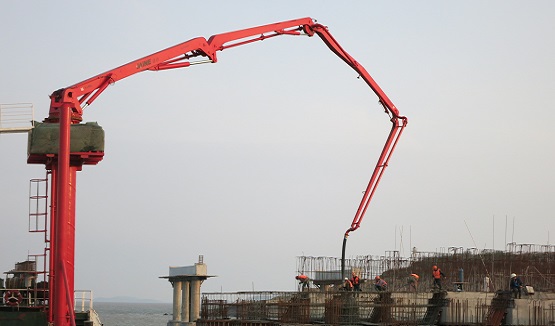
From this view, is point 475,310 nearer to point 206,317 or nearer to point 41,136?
point 206,317

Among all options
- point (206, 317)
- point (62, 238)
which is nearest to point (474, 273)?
point (206, 317)

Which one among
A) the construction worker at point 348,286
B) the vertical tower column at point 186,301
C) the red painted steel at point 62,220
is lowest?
the vertical tower column at point 186,301

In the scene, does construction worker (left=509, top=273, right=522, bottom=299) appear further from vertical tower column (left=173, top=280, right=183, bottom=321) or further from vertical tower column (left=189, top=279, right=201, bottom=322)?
vertical tower column (left=173, top=280, right=183, bottom=321)


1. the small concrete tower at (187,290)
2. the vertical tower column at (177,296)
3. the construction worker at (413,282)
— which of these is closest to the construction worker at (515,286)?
the construction worker at (413,282)

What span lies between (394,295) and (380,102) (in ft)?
39.5

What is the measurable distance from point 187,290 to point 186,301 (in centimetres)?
75

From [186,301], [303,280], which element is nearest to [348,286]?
[303,280]

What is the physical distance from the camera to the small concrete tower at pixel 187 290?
60281 mm

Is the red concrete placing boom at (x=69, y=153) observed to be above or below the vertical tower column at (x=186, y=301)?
above

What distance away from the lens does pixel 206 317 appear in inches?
2196

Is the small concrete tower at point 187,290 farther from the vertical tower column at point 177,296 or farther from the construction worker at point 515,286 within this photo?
the construction worker at point 515,286

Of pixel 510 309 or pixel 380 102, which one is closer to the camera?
pixel 510 309

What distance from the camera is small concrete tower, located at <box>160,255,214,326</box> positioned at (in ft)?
198

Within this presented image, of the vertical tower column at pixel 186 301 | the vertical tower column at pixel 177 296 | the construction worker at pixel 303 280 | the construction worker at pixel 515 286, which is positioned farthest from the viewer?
the vertical tower column at pixel 177 296
